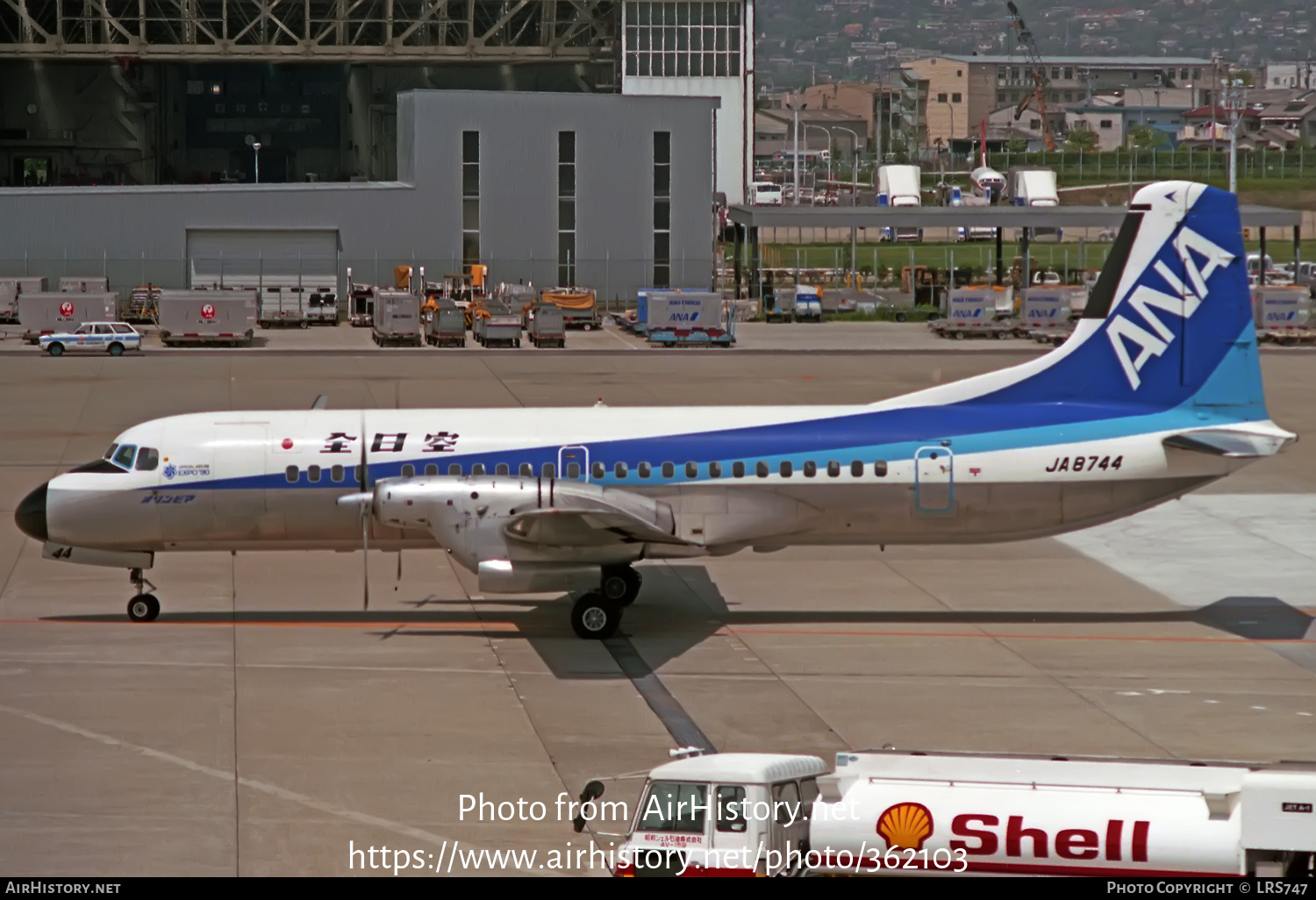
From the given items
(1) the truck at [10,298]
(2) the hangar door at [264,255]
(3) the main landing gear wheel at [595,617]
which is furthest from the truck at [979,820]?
(2) the hangar door at [264,255]

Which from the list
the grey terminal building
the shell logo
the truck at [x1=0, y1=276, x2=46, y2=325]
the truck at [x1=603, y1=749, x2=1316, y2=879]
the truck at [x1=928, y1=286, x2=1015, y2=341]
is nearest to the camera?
the truck at [x1=603, y1=749, x2=1316, y2=879]

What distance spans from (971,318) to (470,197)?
2767 cm

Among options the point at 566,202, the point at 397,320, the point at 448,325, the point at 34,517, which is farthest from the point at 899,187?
the point at 34,517

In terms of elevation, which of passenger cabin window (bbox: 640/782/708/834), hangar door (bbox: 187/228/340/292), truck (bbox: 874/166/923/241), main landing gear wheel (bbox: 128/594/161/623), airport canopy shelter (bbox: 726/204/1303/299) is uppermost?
truck (bbox: 874/166/923/241)

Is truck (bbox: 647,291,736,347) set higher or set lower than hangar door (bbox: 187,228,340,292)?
lower

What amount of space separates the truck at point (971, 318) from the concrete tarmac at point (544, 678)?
37.8 metres

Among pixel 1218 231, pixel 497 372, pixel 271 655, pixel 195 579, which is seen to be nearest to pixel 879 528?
pixel 1218 231

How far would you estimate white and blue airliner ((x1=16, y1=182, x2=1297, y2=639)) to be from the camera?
25.4 meters

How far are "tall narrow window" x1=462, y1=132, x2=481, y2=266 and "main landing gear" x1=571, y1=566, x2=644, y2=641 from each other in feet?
207

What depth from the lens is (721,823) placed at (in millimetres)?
13320

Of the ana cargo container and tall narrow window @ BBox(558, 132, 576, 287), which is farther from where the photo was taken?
tall narrow window @ BBox(558, 132, 576, 287)

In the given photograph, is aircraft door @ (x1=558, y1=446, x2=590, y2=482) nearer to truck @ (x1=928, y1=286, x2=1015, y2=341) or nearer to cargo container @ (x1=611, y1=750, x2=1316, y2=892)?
cargo container @ (x1=611, y1=750, x2=1316, y2=892)

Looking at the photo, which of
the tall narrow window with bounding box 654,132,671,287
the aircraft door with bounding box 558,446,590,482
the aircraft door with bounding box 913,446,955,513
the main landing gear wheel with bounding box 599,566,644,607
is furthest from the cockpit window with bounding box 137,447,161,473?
the tall narrow window with bounding box 654,132,671,287

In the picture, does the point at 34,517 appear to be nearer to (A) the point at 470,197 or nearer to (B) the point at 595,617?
(B) the point at 595,617
